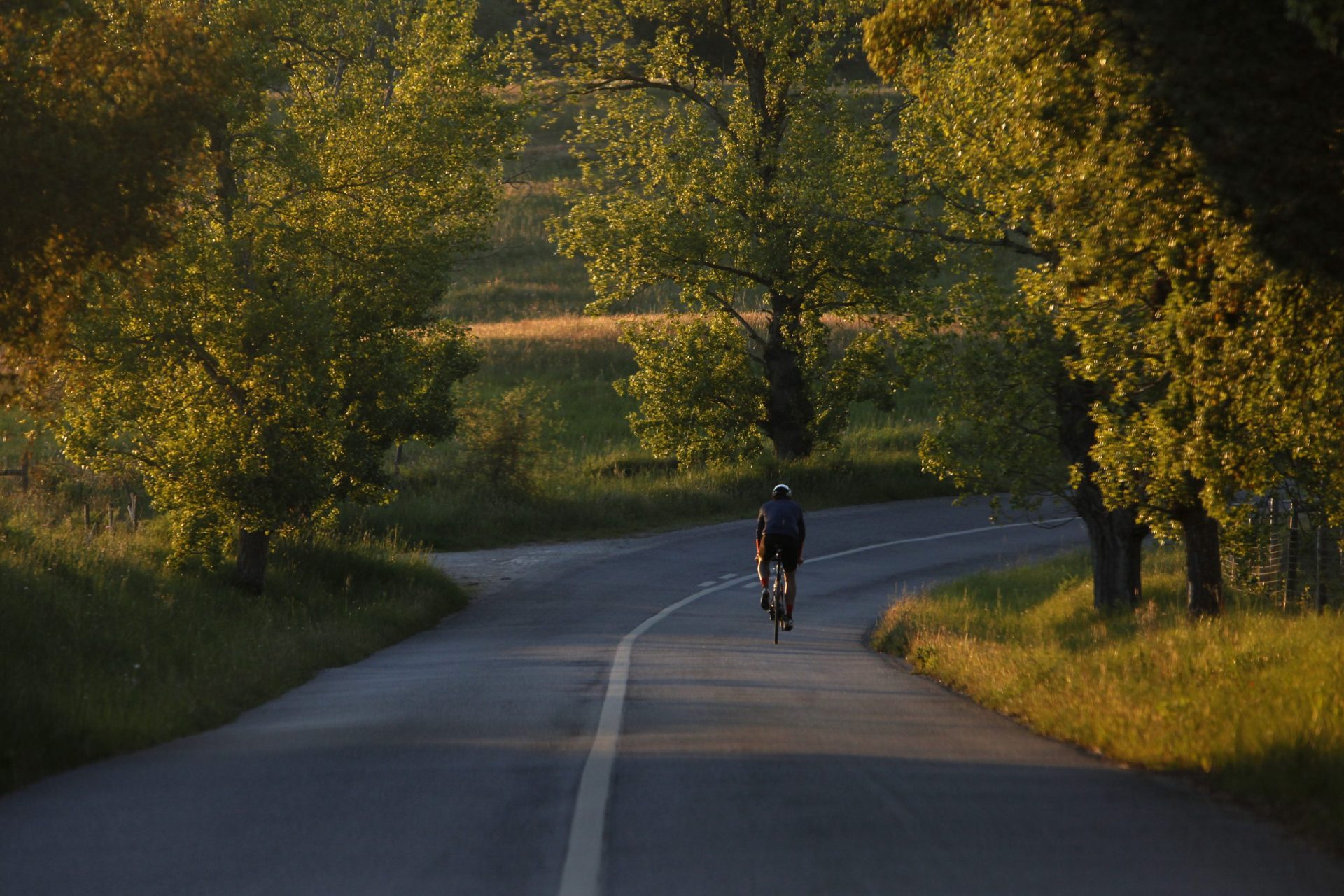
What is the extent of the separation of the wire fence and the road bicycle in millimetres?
5383

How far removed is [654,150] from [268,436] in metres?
18.5

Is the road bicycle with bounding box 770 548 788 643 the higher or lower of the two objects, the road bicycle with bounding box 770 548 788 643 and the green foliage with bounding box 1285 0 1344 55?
the lower

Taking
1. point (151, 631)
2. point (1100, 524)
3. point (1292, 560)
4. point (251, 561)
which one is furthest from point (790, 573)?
point (151, 631)

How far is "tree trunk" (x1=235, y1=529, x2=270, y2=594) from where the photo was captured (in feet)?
65.6

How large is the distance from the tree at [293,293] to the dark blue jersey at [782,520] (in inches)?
221

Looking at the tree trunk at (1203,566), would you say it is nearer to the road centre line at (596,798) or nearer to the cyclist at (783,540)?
the cyclist at (783,540)

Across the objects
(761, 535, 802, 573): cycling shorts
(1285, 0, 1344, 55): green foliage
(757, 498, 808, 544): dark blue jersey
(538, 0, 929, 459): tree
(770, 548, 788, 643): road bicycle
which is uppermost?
(538, 0, 929, 459): tree

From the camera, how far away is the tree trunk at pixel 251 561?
65.6 ft

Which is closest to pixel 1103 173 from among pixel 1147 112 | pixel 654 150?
pixel 1147 112

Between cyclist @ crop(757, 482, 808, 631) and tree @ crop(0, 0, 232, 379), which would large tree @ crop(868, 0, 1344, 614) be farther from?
tree @ crop(0, 0, 232, 379)

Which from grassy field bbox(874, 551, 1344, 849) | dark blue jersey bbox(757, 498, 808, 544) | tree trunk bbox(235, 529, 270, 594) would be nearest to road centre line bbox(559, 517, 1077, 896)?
grassy field bbox(874, 551, 1344, 849)

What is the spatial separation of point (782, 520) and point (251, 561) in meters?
7.47

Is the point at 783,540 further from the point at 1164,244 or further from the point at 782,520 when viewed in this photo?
the point at 1164,244

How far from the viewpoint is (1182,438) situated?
38.1 ft
